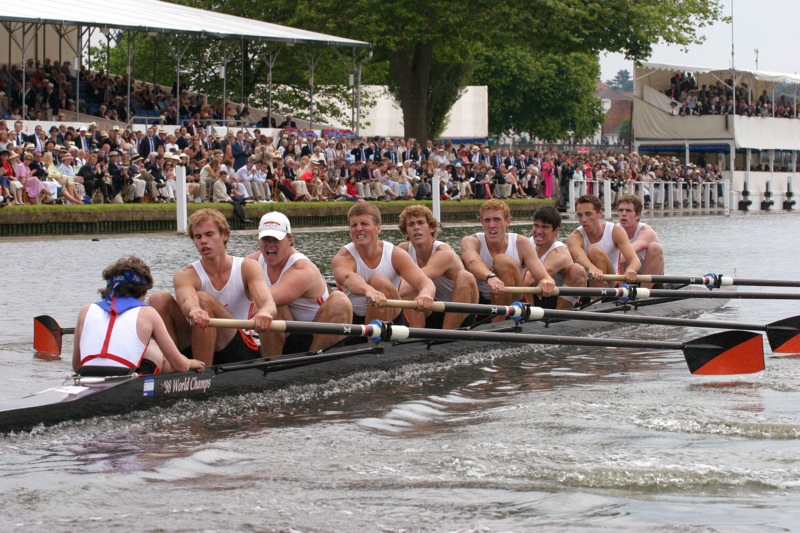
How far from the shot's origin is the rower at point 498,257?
11.7 metres

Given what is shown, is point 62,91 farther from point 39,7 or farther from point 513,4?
point 513,4

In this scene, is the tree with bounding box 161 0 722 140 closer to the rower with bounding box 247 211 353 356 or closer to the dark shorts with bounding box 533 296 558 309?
the dark shorts with bounding box 533 296 558 309

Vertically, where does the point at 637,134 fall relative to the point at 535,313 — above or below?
above

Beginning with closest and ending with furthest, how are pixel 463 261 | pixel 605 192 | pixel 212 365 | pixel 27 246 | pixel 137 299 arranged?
pixel 137 299, pixel 212 365, pixel 463 261, pixel 27 246, pixel 605 192

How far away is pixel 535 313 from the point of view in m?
10.7

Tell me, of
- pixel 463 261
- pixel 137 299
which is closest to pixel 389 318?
pixel 463 261

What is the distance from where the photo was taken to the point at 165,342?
789cm

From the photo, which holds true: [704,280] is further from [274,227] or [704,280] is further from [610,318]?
[274,227]

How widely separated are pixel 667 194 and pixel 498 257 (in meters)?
33.2

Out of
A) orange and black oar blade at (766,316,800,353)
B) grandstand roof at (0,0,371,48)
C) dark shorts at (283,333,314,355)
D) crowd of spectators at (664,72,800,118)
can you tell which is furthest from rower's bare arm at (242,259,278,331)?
crowd of spectators at (664,72,800,118)

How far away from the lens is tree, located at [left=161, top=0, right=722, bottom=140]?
40.0m

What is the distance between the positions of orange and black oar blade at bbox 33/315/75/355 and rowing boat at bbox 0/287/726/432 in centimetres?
279

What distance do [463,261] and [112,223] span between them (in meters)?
14.8

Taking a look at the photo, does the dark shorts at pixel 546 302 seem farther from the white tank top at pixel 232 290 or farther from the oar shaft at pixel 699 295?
the white tank top at pixel 232 290
